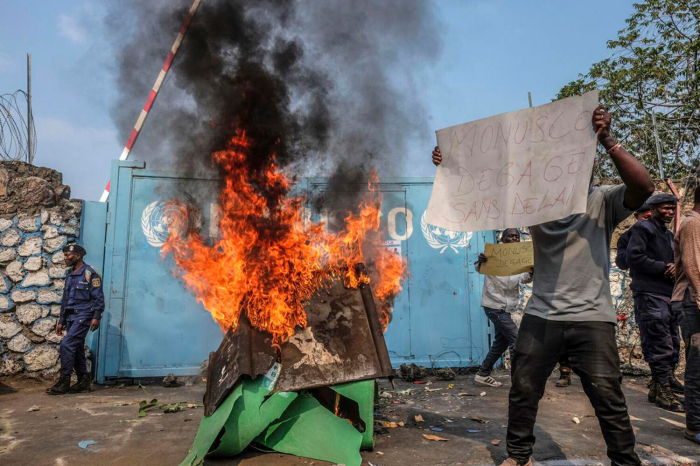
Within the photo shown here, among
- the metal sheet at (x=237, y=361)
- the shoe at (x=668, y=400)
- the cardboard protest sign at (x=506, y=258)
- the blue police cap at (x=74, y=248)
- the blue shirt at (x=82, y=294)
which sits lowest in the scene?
the shoe at (x=668, y=400)

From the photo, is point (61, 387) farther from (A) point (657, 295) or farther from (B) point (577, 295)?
(A) point (657, 295)

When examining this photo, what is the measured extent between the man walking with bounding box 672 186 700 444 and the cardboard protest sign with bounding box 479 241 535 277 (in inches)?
55.0

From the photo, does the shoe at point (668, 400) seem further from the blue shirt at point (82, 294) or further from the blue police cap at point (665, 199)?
the blue shirt at point (82, 294)

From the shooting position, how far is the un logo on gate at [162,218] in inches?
296

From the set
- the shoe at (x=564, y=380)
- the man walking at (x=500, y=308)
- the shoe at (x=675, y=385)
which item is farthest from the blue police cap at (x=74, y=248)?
the shoe at (x=675, y=385)

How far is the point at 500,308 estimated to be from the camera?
20.9 ft

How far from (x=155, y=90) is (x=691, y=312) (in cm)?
760

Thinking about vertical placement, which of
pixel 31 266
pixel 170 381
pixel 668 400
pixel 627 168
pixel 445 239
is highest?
pixel 445 239

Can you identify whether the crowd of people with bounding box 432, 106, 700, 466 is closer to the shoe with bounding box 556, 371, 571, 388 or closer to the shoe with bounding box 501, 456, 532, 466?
the shoe with bounding box 501, 456, 532, 466

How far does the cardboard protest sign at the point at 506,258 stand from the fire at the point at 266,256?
1543 millimetres

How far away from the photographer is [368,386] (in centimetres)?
362

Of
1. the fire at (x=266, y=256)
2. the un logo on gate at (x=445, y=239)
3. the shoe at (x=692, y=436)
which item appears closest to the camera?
the shoe at (x=692, y=436)

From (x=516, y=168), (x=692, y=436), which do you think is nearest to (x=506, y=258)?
(x=692, y=436)

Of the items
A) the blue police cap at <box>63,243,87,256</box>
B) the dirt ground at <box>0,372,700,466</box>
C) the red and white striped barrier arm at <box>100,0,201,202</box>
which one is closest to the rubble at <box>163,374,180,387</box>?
the dirt ground at <box>0,372,700,466</box>
